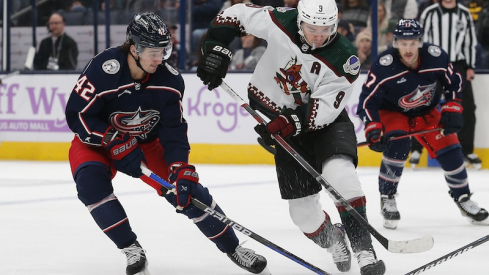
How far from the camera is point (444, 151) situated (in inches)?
183

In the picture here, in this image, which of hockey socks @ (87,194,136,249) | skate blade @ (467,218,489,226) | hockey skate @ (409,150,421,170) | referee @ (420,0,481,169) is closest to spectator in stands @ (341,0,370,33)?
referee @ (420,0,481,169)

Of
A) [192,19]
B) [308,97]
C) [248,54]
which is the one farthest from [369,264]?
[192,19]

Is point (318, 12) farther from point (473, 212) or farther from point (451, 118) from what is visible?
point (473, 212)

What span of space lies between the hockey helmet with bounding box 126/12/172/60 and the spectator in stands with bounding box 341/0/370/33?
5040mm

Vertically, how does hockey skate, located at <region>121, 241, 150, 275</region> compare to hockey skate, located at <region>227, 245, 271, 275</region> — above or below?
above

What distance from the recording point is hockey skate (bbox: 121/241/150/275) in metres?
3.18

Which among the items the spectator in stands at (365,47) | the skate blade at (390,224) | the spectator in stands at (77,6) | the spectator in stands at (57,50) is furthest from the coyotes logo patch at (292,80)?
the spectator in stands at (77,6)

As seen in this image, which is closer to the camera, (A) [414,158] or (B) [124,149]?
(B) [124,149]

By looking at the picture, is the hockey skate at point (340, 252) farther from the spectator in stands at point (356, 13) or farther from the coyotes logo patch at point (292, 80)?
the spectator in stands at point (356, 13)

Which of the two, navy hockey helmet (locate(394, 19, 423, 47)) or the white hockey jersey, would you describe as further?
navy hockey helmet (locate(394, 19, 423, 47))

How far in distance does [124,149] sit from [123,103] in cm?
19

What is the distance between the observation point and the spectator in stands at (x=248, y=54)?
8.26 meters

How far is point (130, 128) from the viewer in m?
3.36

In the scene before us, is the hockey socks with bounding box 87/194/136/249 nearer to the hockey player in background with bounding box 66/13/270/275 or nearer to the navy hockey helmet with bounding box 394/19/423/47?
the hockey player in background with bounding box 66/13/270/275
